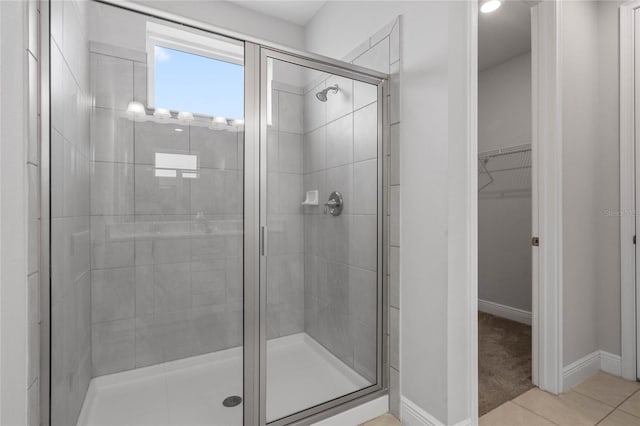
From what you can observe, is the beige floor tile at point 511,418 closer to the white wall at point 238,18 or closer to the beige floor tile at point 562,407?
the beige floor tile at point 562,407

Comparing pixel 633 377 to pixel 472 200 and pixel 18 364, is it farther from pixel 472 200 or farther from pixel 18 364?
pixel 18 364

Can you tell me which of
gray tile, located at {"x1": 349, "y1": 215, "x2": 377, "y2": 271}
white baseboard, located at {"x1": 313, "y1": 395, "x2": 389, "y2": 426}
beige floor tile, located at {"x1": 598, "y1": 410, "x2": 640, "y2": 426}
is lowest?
beige floor tile, located at {"x1": 598, "y1": 410, "x2": 640, "y2": 426}

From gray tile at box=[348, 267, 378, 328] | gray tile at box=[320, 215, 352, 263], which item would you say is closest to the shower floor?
gray tile at box=[348, 267, 378, 328]

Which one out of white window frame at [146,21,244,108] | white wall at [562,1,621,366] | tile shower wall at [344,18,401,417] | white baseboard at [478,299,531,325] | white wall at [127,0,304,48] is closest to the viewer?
white window frame at [146,21,244,108]

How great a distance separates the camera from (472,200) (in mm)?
1435

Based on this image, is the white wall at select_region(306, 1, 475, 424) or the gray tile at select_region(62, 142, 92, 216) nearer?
the gray tile at select_region(62, 142, 92, 216)

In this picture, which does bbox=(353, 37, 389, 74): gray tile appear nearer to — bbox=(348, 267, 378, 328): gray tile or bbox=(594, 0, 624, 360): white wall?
bbox=(348, 267, 378, 328): gray tile

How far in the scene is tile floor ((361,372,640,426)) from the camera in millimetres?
1590

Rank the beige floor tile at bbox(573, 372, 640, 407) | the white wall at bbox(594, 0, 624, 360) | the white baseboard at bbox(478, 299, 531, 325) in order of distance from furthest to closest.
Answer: the white baseboard at bbox(478, 299, 531, 325)
the white wall at bbox(594, 0, 624, 360)
the beige floor tile at bbox(573, 372, 640, 407)

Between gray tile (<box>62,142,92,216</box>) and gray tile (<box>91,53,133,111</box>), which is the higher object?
gray tile (<box>91,53,133,111</box>)

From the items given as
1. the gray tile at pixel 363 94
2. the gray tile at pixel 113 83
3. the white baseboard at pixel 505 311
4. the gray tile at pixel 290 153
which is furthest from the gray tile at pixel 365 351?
the white baseboard at pixel 505 311

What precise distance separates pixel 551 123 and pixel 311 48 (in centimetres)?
182

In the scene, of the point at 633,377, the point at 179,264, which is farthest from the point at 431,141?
the point at 633,377

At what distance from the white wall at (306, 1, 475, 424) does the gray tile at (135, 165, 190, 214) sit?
1.06 metres
